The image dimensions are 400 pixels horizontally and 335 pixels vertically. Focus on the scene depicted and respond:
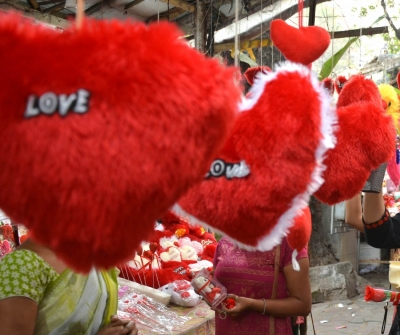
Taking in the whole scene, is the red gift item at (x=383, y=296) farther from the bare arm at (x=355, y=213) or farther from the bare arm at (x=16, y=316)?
the bare arm at (x=16, y=316)

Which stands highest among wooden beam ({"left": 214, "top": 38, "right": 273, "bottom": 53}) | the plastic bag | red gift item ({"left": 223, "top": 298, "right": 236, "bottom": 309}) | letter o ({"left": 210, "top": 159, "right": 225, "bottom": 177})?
wooden beam ({"left": 214, "top": 38, "right": 273, "bottom": 53})

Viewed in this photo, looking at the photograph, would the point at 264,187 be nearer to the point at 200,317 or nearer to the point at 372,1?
the point at 200,317

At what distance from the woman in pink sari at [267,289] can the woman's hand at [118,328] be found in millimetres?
324

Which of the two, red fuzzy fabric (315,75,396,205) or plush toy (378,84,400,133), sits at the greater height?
plush toy (378,84,400,133)

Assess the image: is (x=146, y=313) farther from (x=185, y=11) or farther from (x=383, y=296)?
(x=185, y=11)

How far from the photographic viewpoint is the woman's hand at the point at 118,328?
115 centimetres

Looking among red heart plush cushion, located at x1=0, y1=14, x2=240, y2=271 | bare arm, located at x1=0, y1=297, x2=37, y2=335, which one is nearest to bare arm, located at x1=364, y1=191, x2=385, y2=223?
bare arm, located at x1=0, y1=297, x2=37, y2=335

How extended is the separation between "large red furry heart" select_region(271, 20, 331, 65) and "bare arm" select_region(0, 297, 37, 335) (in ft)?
2.19

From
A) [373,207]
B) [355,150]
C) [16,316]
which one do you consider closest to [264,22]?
[373,207]

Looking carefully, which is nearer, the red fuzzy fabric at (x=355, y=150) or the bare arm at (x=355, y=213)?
the red fuzzy fabric at (x=355, y=150)

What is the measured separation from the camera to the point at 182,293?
73.3 inches

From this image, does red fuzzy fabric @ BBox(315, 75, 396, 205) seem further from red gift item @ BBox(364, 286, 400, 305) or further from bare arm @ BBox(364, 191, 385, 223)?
red gift item @ BBox(364, 286, 400, 305)

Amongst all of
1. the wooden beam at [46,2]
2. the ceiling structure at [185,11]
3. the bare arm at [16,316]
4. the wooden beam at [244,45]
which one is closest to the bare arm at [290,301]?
the bare arm at [16,316]

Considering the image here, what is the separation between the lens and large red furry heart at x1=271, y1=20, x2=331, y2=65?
2.95 feet
